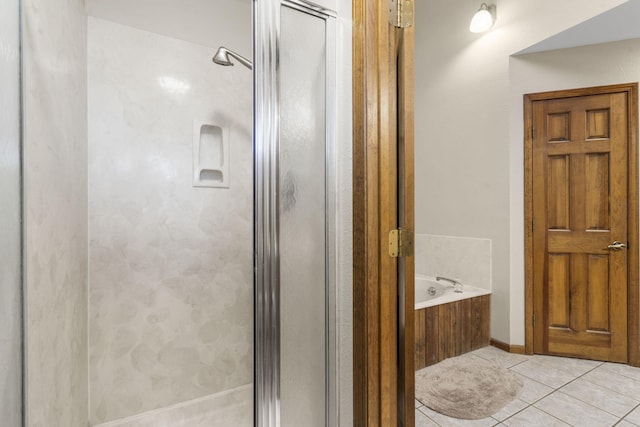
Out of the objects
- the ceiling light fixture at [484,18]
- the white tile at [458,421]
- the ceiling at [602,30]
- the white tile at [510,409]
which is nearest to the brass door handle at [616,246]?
the white tile at [510,409]

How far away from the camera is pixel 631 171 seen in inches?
93.6

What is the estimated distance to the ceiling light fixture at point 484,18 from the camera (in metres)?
2.70

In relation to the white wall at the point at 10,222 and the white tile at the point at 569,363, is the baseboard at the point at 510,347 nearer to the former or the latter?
the white tile at the point at 569,363

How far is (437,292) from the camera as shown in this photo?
2949mm

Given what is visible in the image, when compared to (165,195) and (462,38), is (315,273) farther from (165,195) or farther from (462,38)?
(462,38)

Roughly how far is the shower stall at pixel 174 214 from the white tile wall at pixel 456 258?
2.10 metres

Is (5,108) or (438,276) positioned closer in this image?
(5,108)

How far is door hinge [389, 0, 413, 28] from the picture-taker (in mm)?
1019

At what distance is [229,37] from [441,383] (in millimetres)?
2694

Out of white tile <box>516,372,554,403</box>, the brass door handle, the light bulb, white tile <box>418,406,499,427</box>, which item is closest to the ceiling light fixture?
the light bulb

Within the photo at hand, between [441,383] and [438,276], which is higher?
[438,276]

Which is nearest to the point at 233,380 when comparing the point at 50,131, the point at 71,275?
the point at 71,275

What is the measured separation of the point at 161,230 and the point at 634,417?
2989mm

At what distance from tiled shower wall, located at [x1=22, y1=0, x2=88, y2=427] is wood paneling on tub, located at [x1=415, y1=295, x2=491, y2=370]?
2.10m
